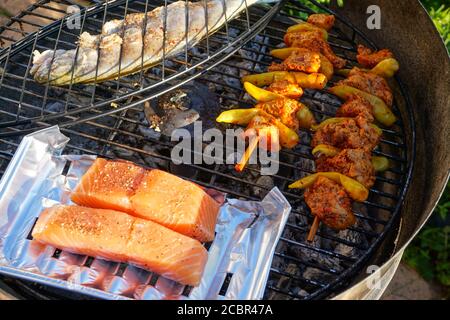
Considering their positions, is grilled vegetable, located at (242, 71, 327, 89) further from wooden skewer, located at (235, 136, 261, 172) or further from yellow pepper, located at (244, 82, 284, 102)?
wooden skewer, located at (235, 136, 261, 172)

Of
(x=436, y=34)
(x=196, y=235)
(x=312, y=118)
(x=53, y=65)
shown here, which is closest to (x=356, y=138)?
(x=312, y=118)

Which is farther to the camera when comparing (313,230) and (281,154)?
(281,154)

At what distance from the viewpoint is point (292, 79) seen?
4.15m

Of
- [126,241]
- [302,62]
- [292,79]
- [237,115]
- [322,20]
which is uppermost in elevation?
[322,20]

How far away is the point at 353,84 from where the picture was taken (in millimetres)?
4188

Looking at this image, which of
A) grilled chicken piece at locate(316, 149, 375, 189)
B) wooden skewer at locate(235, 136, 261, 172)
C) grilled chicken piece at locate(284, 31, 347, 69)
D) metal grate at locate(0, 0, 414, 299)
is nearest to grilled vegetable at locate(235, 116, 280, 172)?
wooden skewer at locate(235, 136, 261, 172)

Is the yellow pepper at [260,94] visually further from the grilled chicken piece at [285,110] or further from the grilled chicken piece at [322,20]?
the grilled chicken piece at [322,20]

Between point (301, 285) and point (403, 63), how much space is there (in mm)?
2145

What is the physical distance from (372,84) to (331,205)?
1221 mm

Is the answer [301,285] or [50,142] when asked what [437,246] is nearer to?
[301,285]

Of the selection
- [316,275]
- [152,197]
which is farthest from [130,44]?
[316,275]

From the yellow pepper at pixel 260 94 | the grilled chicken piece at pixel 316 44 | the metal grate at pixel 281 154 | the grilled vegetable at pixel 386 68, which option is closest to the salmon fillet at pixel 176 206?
the metal grate at pixel 281 154

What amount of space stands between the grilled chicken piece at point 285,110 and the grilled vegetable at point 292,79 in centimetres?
24

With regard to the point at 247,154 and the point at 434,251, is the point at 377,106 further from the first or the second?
the point at 434,251
